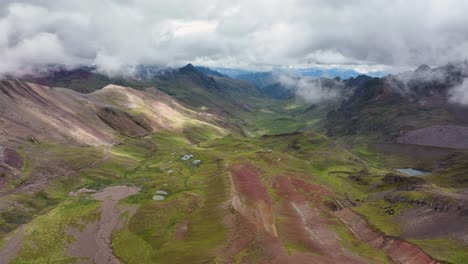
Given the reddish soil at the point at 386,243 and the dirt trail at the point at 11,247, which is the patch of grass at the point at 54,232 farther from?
the reddish soil at the point at 386,243

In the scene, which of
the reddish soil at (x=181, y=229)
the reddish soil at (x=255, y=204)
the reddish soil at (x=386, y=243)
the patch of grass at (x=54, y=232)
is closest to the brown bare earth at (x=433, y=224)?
the reddish soil at (x=386, y=243)

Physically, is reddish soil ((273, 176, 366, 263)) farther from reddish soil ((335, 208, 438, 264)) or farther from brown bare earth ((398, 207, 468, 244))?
brown bare earth ((398, 207, 468, 244))

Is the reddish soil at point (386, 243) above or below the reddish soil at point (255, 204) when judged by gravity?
below

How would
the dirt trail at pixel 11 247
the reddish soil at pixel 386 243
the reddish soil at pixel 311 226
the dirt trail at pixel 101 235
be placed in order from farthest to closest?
the reddish soil at pixel 311 226
the reddish soil at pixel 386 243
the dirt trail at pixel 101 235
the dirt trail at pixel 11 247

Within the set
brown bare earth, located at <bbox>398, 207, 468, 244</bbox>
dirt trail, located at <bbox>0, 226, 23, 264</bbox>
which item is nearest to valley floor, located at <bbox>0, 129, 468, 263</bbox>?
dirt trail, located at <bbox>0, 226, 23, 264</bbox>

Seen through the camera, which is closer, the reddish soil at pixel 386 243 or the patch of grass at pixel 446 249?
the patch of grass at pixel 446 249

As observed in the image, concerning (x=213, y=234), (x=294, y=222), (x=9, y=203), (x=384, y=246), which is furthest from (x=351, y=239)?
(x=9, y=203)

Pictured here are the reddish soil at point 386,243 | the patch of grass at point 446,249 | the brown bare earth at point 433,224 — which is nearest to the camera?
the patch of grass at point 446,249
